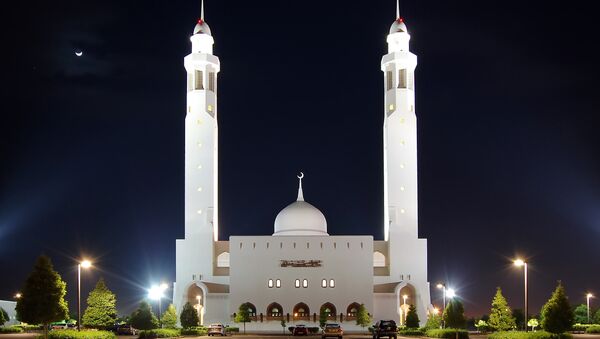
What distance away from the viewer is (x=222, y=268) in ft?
281

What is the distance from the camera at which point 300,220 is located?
284 feet

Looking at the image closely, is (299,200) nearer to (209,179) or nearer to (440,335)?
(209,179)

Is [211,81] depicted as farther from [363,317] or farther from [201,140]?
[363,317]

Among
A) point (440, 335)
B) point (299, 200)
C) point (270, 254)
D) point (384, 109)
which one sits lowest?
point (440, 335)

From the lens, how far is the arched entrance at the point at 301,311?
267 feet

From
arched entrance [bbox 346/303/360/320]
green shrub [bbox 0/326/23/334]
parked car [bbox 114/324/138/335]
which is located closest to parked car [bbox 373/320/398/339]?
parked car [bbox 114/324/138/335]

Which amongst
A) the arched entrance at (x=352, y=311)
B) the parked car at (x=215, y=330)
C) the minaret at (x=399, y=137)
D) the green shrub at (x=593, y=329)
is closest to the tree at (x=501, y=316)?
the green shrub at (x=593, y=329)

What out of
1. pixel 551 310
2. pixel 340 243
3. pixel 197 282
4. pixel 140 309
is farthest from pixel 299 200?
pixel 551 310

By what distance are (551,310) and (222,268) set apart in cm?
5020

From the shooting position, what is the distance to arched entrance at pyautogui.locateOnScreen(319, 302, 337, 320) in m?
80.4

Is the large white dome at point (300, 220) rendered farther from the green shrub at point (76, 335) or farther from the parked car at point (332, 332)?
the green shrub at point (76, 335)

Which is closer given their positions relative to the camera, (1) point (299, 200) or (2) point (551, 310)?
(2) point (551, 310)

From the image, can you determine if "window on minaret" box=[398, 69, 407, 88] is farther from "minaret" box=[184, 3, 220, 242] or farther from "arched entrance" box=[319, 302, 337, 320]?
"arched entrance" box=[319, 302, 337, 320]

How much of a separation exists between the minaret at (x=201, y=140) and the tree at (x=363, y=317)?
592 inches
